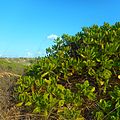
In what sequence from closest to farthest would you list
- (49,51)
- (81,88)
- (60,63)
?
(81,88), (60,63), (49,51)

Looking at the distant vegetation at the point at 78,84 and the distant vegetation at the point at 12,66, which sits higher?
the distant vegetation at the point at 12,66

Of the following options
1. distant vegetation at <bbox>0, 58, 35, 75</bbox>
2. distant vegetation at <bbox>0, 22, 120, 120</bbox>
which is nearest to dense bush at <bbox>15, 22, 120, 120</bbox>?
distant vegetation at <bbox>0, 22, 120, 120</bbox>

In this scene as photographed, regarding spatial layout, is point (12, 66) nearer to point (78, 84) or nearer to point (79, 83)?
point (79, 83)

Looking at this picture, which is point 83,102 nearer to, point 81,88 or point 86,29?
point 81,88

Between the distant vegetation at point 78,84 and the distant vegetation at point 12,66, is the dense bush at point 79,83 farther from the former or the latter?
the distant vegetation at point 12,66

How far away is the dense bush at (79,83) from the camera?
18.1ft

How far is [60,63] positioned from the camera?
6059 mm

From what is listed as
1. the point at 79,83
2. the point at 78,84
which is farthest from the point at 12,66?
the point at 78,84

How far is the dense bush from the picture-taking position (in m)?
5.51

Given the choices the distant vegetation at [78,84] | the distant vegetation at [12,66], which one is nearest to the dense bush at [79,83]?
the distant vegetation at [78,84]

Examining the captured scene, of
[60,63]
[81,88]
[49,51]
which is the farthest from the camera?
[49,51]

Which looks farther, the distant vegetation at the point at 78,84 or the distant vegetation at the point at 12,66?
the distant vegetation at the point at 12,66

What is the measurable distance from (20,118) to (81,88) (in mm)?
990

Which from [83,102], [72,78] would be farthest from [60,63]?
[83,102]
